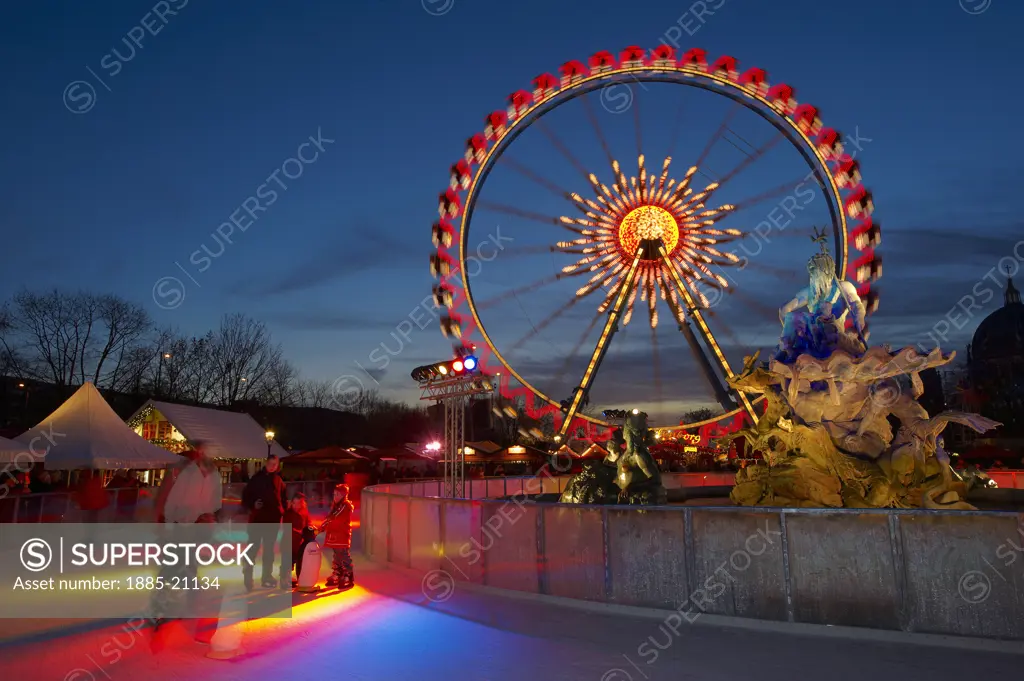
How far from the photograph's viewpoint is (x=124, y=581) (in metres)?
10.9

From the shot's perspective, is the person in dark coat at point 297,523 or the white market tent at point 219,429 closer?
the person in dark coat at point 297,523

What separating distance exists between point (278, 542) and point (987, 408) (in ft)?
257

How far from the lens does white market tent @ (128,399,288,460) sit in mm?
29609

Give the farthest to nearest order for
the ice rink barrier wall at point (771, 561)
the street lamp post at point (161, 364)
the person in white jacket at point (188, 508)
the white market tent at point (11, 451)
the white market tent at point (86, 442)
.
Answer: the street lamp post at point (161, 364) < the white market tent at point (86, 442) < the white market tent at point (11, 451) < the person in white jacket at point (188, 508) < the ice rink barrier wall at point (771, 561)

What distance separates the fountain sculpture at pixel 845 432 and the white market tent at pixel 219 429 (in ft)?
72.8

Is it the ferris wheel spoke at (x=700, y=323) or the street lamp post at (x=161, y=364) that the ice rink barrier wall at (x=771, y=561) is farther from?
the street lamp post at (x=161, y=364)

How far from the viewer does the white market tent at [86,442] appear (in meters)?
19.4

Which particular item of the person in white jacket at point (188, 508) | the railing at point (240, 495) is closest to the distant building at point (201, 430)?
the railing at point (240, 495)

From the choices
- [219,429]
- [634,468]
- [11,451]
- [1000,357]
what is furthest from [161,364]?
[1000,357]

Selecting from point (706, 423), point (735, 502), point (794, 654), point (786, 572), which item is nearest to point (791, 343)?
point (735, 502)

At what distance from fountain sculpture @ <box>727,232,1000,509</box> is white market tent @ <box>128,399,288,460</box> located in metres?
22.2

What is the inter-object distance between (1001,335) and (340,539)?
365ft

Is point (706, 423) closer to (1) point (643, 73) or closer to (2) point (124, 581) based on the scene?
(1) point (643, 73)

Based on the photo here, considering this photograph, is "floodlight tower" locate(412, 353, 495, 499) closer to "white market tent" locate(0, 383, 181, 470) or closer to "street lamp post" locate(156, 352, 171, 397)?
"white market tent" locate(0, 383, 181, 470)
